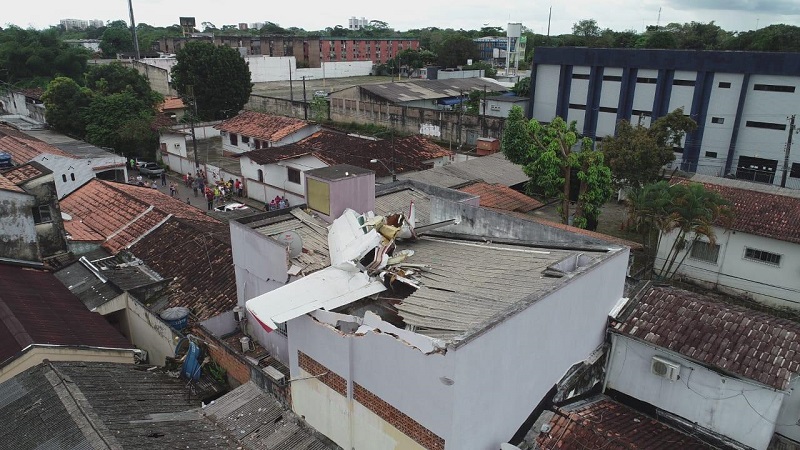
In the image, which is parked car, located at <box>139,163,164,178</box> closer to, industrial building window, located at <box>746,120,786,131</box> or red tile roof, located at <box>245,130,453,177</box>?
red tile roof, located at <box>245,130,453,177</box>

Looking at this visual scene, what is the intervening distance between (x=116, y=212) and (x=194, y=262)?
716 centimetres

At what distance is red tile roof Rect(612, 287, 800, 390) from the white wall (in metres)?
0.25

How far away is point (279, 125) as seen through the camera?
4472 cm

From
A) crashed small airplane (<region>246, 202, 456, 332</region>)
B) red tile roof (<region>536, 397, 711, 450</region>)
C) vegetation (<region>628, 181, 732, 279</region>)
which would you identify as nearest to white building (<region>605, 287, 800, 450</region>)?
red tile roof (<region>536, 397, 711, 450</region>)

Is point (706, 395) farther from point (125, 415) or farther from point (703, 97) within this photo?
point (703, 97)

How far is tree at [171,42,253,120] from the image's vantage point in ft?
178

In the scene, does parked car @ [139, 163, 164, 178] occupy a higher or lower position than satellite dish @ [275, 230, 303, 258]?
lower

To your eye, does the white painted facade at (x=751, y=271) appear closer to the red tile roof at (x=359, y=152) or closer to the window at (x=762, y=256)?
the window at (x=762, y=256)

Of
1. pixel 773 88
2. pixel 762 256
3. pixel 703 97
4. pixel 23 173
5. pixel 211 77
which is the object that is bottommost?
pixel 762 256

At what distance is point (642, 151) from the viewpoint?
92.7ft

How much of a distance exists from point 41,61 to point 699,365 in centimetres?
7691

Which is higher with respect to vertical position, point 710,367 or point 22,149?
point 22,149

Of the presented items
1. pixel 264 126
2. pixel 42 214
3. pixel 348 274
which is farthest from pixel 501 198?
pixel 264 126

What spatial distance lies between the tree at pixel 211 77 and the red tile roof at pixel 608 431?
51849mm
